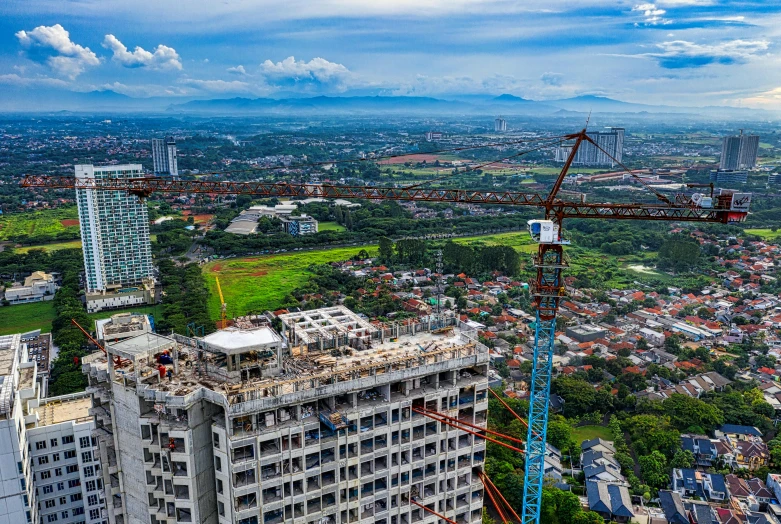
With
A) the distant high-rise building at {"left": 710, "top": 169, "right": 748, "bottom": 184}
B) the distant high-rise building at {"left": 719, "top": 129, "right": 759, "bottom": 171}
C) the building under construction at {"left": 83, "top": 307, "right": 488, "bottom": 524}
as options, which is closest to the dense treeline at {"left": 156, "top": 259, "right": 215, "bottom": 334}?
the building under construction at {"left": 83, "top": 307, "right": 488, "bottom": 524}

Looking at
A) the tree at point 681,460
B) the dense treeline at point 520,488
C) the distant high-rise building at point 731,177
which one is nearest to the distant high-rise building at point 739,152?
the distant high-rise building at point 731,177

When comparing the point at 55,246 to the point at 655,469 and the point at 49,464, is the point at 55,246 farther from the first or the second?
the point at 655,469

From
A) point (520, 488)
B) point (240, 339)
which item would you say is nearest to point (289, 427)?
point (240, 339)

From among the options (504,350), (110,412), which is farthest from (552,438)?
(110,412)

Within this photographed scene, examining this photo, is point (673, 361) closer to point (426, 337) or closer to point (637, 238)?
point (426, 337)

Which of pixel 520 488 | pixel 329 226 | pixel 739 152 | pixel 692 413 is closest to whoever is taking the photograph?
pixel 520 488

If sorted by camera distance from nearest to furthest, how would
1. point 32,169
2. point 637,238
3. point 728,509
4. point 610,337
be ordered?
point 728,509
point 610,337
point 637,238
point 32,169
